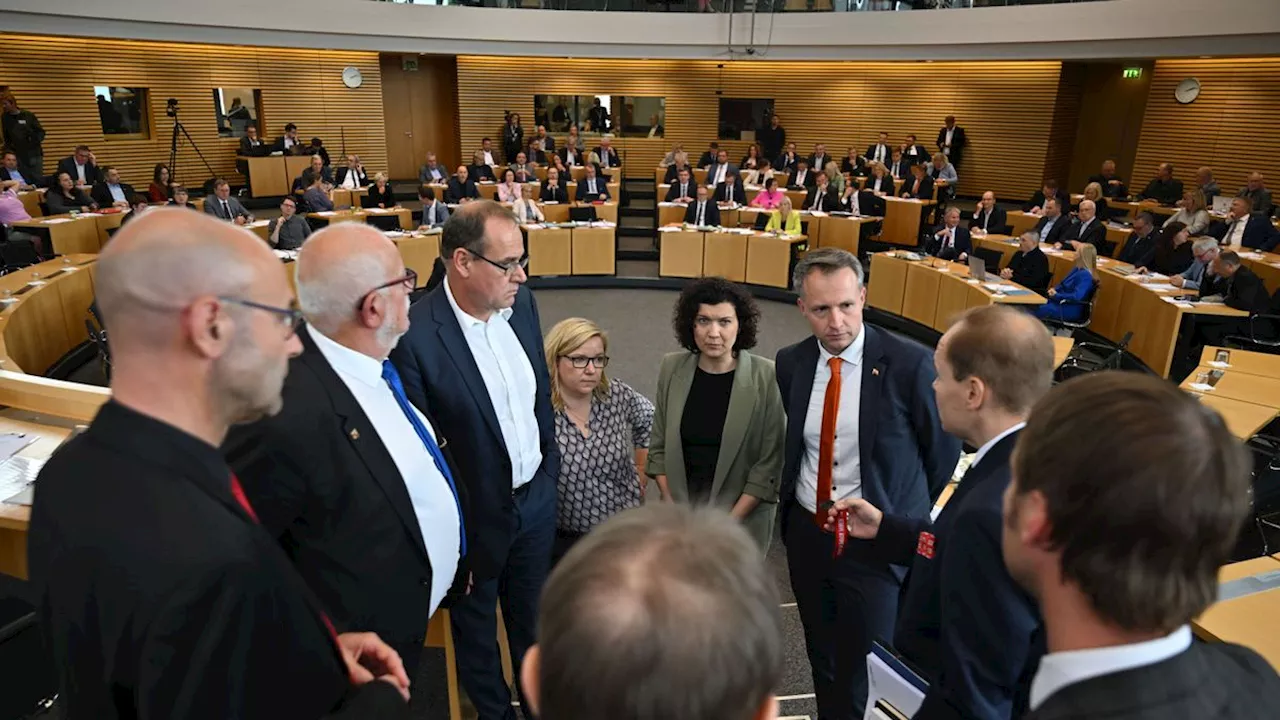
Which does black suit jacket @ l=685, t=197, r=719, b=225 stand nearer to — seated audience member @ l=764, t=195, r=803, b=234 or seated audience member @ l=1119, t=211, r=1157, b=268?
seated audience member @ l=764, t=195, r=803, b=234

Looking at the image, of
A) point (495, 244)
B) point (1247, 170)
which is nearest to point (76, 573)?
point (495, 244)

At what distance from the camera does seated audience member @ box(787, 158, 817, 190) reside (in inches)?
575

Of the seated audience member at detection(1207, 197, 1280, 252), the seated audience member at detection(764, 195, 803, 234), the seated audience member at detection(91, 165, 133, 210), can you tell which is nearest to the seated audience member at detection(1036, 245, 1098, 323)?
the seated audience member at detection(1207, 197, 1280, 252)

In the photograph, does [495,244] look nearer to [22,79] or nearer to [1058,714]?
[1058,714]

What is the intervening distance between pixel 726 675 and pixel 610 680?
4.6 inches

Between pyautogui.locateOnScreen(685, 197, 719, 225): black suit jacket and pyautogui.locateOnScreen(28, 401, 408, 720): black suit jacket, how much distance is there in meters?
11.4

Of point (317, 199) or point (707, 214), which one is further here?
point (707, 214)

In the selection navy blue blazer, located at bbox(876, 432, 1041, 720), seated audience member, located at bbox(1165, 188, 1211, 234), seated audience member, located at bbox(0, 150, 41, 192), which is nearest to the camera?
navy blue blazer, located at bbox(876, 432, 1041, 720)

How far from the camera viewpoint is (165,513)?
45.7 inches

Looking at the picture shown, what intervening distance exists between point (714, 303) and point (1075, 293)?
6.77m

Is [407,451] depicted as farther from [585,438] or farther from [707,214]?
[707,214]

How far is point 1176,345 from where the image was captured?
7.49 metres

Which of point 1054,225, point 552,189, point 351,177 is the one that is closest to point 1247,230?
point 1054,225

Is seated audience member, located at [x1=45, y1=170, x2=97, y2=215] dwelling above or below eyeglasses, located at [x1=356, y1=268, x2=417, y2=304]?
below
